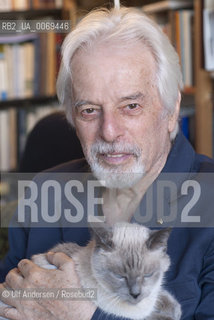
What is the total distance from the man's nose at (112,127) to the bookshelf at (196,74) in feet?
4.04

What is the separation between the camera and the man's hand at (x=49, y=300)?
102 centimetres

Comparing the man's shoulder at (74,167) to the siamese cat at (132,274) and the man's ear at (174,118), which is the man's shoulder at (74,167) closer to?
the man's ear at (174,118)

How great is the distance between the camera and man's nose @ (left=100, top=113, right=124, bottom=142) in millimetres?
1111

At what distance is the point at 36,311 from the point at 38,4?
2063 mm

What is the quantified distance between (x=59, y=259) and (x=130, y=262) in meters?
0.19

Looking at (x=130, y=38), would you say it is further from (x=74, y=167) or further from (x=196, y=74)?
(x=196, y=74)

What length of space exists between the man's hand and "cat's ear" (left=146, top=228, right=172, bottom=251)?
184 mm

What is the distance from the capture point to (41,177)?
1476 mm

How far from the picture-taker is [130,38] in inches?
44.6

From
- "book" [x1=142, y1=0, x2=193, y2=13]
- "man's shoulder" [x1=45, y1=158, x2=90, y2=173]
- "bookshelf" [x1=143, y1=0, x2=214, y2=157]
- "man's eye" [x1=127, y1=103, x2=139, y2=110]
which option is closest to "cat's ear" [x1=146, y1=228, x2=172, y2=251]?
"man's eye" [x1=127, y1=103, x2=139, y2=110]

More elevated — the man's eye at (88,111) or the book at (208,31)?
the book at (208,31)

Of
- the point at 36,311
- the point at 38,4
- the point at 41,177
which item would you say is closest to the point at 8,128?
the point at 38,4

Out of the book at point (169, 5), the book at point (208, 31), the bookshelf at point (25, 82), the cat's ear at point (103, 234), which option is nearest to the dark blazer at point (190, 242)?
the cat's ear at point (103, 234)

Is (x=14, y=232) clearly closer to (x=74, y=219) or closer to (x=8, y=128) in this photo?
(x=74, y=219)
